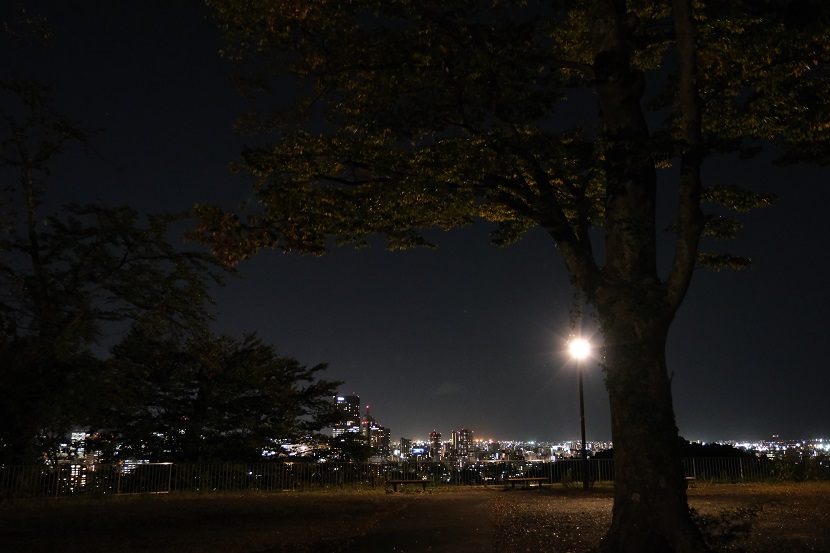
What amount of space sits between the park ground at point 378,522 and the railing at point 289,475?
1641mm

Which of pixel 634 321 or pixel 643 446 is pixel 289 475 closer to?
pixel 643 446

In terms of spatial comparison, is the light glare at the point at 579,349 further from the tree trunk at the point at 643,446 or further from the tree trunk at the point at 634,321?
the tree trunk at the point at 643,446

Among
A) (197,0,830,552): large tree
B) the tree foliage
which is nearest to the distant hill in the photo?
the tree foliage

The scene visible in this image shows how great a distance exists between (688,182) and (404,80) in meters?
5.67

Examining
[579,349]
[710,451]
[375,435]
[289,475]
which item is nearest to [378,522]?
[289,475]

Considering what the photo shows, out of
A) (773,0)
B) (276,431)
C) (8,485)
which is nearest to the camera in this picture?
(773,0)

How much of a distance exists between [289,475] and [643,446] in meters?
18.8

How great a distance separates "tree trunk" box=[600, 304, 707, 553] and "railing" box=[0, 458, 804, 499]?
16307mm

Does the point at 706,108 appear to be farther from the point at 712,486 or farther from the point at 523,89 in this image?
the point at 712,486

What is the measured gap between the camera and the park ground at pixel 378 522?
1087cm

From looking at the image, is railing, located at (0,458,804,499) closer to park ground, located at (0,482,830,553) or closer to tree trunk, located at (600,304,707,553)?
park ground, located at (0,482,830,553)

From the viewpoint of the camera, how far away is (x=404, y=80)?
1309 cm

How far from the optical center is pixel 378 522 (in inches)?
560

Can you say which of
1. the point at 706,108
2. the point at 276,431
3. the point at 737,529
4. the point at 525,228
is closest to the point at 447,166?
the point at 525,228
